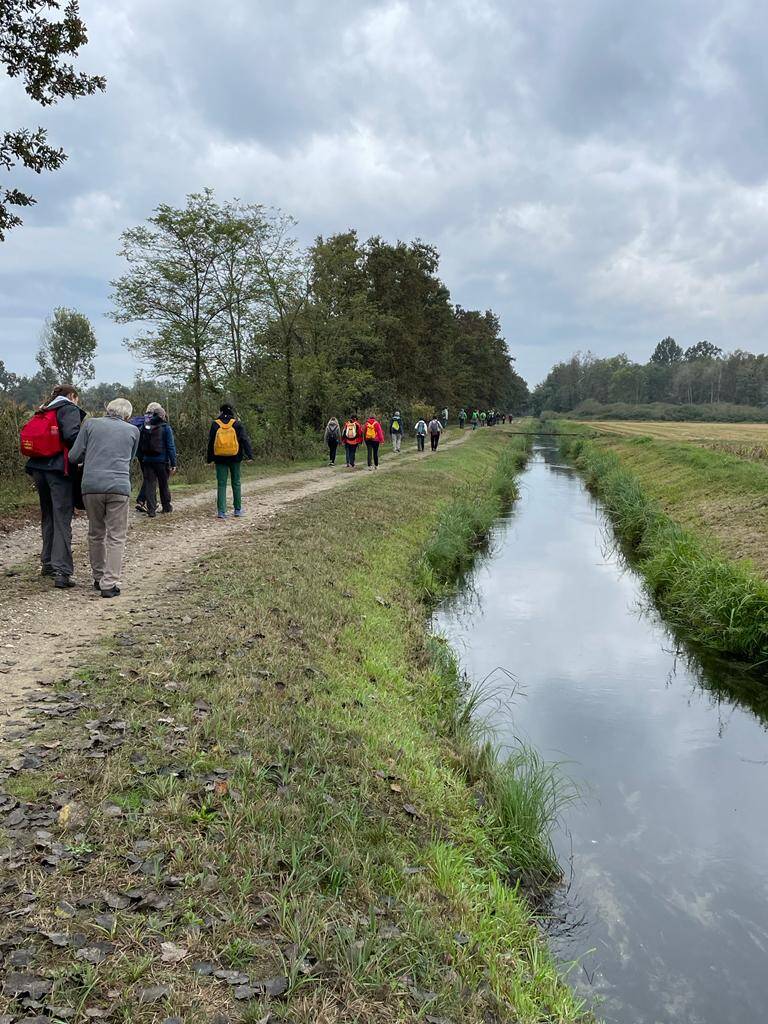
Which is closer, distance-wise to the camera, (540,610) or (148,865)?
(148,865)

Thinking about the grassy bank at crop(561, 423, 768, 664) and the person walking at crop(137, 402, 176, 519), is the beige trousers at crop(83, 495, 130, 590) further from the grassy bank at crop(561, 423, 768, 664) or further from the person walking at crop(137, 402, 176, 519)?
the grassy bank at crop(561, 423, 768, 664)

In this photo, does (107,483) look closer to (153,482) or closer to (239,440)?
(239,440)

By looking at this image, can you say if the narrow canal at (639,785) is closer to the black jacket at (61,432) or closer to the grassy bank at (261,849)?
the grassy bank at (261,849)

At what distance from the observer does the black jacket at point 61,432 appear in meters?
7.27

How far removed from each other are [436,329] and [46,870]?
161 ft

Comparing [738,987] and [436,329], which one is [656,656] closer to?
[738,987]

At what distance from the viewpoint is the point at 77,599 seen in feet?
23.8

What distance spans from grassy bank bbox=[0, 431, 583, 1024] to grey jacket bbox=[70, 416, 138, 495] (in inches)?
61.4

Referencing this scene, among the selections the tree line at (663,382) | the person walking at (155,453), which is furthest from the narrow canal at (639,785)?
the tree line at (663,382)

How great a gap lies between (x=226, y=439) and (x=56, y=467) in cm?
495

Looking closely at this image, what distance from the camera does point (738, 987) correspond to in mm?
3824

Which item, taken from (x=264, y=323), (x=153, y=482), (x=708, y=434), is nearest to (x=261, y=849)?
(x=153, y=482)

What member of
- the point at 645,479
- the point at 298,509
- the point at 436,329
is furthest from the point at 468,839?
the point at 436,329

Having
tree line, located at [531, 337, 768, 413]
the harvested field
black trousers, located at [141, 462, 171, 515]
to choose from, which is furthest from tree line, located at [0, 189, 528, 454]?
tree line, located at [531, 337, 768, 413]
